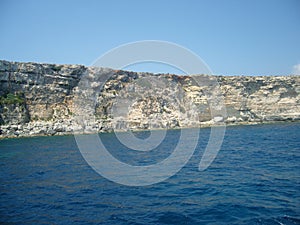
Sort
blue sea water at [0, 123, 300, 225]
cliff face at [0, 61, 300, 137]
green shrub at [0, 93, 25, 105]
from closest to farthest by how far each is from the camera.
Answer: blue sea water at [0, 123, 300, 225], green shrub at [0, 93, 25, 105], cliff face at [0, 61, 300, 137]

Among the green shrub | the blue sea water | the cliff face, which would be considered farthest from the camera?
the cliff face

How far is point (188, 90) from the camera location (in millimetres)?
93438

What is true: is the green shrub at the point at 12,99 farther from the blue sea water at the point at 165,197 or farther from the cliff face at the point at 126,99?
the blue sea water at the point at 165,197

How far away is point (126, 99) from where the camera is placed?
86125 millimetres

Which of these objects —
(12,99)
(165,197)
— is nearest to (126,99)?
(12,99)

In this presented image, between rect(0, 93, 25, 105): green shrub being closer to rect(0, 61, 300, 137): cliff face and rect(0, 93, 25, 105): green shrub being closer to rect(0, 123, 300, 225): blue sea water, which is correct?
rect(0, 61, 300, 137): cliff face

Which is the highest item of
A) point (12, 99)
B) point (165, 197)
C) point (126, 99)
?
point (126, 99)

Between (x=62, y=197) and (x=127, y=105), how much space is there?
72282 millimetres

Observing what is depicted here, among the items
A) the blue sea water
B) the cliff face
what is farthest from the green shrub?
the blue sea water

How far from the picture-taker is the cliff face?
2790 inches

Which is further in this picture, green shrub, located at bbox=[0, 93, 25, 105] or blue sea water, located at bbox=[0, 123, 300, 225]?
green shrub, located at bbox=[0, 93, 25, 105]

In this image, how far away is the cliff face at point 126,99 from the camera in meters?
70.9

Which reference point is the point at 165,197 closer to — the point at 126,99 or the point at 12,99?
the point at 12,99

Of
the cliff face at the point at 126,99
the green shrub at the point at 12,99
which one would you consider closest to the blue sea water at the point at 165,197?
the green shrub at the point at 12,99
